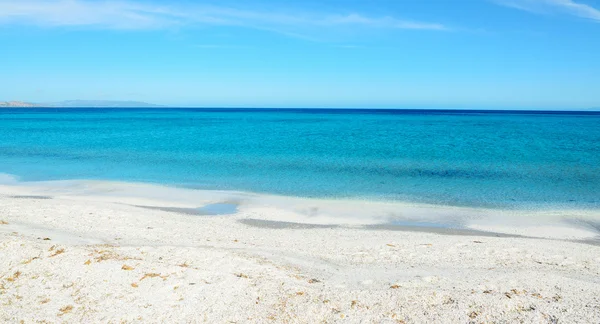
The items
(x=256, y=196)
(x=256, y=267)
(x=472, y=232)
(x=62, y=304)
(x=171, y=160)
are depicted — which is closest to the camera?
(x=62, y=304)

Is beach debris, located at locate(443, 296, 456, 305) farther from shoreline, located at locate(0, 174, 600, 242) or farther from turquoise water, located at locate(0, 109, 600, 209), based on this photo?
turquoise water, located at locate(0, 109, 600, 209)

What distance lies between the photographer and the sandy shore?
6424 mm

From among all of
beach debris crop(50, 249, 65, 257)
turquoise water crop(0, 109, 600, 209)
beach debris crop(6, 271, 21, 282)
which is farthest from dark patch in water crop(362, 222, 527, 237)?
beach debris crop(6, 271, 21, 282)

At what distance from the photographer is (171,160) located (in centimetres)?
2842

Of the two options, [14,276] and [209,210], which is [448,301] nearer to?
[14,276]

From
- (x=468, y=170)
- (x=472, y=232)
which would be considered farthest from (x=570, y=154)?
(x=472, y=232)

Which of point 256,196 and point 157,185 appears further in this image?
point 157,185

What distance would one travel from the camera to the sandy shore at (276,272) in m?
6.42

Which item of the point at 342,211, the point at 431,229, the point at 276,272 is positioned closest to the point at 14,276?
the point at 276,272

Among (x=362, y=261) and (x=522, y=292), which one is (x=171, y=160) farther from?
(x=522, y=292)

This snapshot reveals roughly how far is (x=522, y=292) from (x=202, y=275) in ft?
16.9

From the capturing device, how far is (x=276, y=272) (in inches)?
326

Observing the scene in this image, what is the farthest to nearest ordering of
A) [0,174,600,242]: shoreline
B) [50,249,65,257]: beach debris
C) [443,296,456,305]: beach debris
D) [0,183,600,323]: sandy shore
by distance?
[0,174,600,242]: shoreline → [50,249,65,257]: beach debris → [443,296,456,305]: beach debris → [0,183,600,323]: sandy shore

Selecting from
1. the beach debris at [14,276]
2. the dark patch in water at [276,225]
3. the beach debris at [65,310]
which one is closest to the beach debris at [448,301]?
the beach debris at [65,310]
